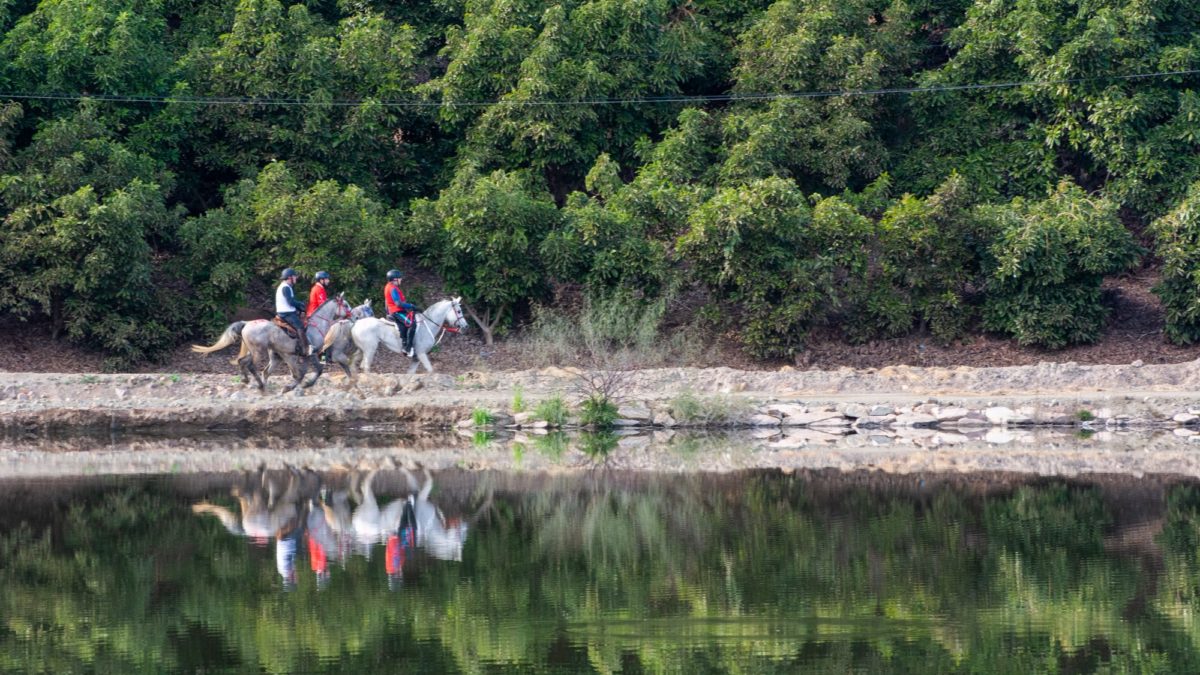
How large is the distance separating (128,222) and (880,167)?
1650 cm

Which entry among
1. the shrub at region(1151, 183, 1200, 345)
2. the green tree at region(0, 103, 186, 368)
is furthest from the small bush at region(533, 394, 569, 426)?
the shrub at region(1151, 183, 1200, 345)

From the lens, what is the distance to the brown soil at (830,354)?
1258 inches

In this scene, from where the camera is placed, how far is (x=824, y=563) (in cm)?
1273

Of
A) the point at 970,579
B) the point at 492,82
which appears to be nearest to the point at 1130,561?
the point at 970,579

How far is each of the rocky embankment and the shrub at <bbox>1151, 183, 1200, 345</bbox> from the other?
416cm

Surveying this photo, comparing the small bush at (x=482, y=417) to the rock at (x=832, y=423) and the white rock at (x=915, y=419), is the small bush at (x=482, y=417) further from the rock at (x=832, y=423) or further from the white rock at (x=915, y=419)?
the white rock at (x=915, y=419)

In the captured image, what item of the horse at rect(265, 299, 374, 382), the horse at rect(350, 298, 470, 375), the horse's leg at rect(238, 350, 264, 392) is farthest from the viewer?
the horse at rect(350, 298, 470, 375)

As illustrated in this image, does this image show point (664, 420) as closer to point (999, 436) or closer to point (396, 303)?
point (999, 436)

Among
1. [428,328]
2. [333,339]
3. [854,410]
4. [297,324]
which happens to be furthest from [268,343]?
[854,410]

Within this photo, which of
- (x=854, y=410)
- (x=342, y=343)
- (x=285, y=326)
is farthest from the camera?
(x=342, y=343)

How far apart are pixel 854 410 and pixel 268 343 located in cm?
948

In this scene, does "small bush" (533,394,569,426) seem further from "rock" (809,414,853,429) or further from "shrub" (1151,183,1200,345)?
"shrub" (1151,183,1200,345)

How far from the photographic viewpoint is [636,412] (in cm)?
2555

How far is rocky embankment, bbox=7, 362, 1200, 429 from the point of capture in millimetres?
24969
